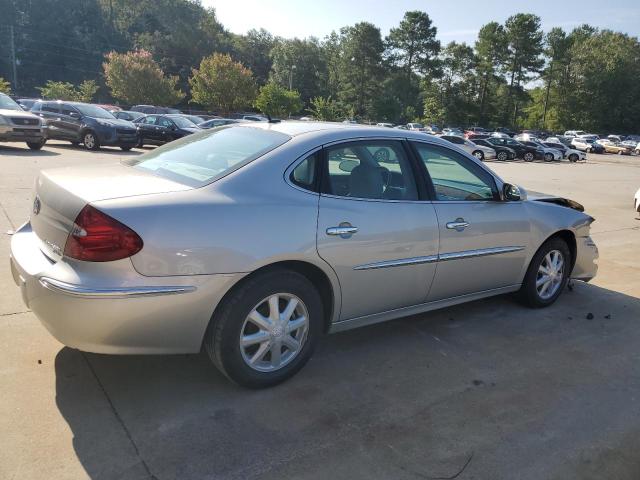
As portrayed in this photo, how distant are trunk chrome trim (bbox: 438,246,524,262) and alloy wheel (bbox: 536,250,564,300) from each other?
1.66ft

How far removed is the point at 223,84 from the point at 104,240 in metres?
43.5

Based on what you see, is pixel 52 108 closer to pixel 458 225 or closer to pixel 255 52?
pixel 458 225

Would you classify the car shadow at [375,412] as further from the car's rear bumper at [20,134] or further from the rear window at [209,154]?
the car's rear bumper at [20,134]

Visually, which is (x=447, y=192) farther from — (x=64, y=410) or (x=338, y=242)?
(x=64, y=410)

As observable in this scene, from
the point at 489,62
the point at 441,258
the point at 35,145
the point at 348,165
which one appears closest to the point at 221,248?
the point at 348,165

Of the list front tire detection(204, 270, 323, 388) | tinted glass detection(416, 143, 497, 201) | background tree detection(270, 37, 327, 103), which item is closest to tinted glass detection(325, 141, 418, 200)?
tinted glass detection(416, 143, 497, 201)

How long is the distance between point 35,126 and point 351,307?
1518 centimetres

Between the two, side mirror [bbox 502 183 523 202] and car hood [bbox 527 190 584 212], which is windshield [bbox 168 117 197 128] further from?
side mirror [bbox 502 183 523 202]

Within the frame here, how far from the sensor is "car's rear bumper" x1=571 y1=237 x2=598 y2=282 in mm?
5098

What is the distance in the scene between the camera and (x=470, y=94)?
84188mm

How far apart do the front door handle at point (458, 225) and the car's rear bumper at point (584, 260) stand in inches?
68.0

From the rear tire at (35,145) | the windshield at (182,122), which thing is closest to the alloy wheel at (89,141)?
the rear tire at (35,145)

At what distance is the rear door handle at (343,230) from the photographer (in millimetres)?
3238

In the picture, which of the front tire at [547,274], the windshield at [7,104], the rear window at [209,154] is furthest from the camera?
the windshield at [7,104]
